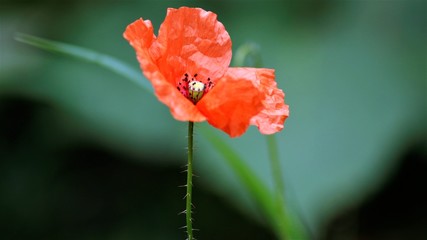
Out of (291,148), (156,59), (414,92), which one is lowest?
(156,59)

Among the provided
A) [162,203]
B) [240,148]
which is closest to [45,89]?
[162,203]

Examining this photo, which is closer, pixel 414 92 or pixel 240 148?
pixel 240 148

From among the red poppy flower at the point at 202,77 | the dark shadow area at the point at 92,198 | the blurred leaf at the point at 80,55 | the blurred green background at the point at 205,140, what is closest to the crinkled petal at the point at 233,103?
the red poppy flower at the point at 202,77

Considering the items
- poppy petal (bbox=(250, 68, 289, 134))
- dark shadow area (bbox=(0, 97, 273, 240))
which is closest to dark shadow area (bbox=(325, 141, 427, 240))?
dark shadow area (bbox=(0, 97, 273, 240))

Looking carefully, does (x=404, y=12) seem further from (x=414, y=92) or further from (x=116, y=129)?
(x=116, y=129)

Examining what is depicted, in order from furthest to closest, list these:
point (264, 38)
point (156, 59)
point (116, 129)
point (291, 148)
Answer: point (264, 38)
point (116, 129)
point (291, 148)
point (156, 59)

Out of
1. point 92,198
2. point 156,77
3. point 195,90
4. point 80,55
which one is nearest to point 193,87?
point 195,90

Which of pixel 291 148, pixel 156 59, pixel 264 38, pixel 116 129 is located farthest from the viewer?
pixel 264 38

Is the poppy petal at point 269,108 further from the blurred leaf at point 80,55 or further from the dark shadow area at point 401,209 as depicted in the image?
the dark shadow area at point 401,209
